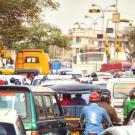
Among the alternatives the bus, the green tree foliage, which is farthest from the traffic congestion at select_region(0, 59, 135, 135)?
the bus

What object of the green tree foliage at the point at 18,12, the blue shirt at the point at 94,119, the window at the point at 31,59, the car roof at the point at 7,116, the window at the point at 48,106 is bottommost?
the blue shirt at the point at 94,119

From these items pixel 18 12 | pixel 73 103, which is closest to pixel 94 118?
pixel 73 103

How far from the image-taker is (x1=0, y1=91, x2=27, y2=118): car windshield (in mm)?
12525

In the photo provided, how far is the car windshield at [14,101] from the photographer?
41.1ft

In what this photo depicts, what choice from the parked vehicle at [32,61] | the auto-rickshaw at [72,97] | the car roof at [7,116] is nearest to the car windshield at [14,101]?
the car roof at [7,116]

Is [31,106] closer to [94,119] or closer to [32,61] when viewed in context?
[94,119]

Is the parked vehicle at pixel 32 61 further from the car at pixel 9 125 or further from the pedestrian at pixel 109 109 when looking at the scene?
the car at pixel 9 125

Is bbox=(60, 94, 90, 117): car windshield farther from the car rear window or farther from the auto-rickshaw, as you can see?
the car rear window

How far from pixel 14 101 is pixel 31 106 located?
293 mm

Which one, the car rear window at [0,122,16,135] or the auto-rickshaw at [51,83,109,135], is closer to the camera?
the car rear window at [0,122,16,135]

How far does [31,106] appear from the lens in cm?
1249

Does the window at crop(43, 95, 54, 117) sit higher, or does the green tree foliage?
the green tree foliage

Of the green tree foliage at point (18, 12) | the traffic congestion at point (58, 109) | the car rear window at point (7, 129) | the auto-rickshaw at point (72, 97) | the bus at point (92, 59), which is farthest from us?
the bus at point (92, 59)

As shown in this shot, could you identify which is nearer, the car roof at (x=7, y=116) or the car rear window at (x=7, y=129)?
the car rear window at (x=7, y=129)
